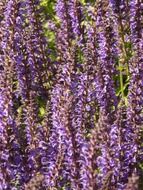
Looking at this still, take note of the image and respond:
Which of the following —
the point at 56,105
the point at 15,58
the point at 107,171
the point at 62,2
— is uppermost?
the point at 62,2

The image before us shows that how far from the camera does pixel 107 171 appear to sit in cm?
566

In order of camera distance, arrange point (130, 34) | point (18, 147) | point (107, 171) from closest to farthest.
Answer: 1. point (107, 171)
2. point (18, 147)
3. point (130, 34)

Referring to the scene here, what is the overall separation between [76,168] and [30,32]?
2388 millimetres

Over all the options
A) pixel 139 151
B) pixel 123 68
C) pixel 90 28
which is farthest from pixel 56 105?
pixel 123 68

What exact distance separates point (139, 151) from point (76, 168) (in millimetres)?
910

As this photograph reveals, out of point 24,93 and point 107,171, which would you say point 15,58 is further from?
point 107,171

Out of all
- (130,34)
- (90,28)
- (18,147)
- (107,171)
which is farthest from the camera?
(130,34)

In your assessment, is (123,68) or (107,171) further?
(123,68)

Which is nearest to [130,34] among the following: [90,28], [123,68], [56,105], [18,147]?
[123,68]

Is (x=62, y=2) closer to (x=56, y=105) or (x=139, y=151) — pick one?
(x=56, y=105)

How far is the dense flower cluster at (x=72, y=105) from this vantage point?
5.73 metres

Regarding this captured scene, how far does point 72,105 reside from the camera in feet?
19.2

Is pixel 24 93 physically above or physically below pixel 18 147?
above

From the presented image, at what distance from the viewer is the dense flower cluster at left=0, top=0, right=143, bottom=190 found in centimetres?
573
